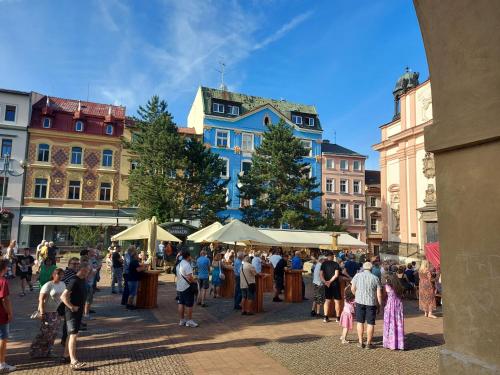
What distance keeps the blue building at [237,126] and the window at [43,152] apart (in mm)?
14535

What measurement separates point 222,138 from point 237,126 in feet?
7.26

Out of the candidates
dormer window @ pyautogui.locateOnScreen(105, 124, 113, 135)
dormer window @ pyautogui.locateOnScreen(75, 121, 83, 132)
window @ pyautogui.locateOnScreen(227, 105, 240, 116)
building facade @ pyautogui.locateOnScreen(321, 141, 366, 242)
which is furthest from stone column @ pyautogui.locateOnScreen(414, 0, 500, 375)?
building facade @ pyautogui.locateOnScreen(321, 141, 366, 242)

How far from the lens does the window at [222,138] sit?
39906 millimetres

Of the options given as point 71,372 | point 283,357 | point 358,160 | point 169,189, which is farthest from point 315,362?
point 358,160

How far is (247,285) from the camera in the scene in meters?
10.1

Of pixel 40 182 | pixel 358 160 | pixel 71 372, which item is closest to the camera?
pixel 71 372

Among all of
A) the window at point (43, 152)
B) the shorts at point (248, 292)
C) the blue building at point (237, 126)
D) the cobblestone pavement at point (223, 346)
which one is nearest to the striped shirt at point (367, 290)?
the cobblestone pavement at point (223, 346)

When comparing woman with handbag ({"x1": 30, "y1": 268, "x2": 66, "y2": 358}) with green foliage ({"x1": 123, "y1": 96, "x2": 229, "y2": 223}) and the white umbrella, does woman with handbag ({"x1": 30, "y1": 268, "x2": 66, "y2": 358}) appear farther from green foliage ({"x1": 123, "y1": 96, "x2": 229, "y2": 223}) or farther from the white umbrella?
green foliage ({"x1": 123, "y1": 96, "x2": 229, "y2": 223})

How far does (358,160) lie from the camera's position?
48.0 m

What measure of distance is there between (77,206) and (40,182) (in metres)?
3.64

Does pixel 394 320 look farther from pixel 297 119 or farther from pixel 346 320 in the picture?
pixel 297 119

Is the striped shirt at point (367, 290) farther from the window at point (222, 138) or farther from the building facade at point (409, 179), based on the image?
the window at point (222, 138)

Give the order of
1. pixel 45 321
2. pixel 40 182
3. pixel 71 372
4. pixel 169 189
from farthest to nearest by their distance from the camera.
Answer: pixel 40 182 < pixel 169 189 < pixel 45 321 < pixel 71 372

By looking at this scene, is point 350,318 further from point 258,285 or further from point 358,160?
point 358,160
